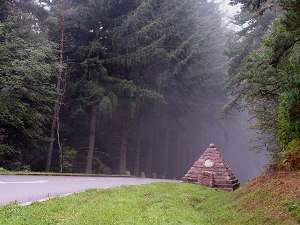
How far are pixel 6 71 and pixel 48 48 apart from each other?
10.9ft

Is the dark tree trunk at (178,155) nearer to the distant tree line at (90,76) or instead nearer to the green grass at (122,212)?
the distant tree line at (90,76)

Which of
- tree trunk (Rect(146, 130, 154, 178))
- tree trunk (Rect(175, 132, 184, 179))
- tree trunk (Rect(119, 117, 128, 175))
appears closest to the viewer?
tree trunk (Rect(119, 117, 128, 175))

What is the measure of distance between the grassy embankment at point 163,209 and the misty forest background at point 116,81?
1.99m

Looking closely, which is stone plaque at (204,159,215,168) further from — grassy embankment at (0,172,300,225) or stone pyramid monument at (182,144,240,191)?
grassy embankment at (0,172,300,225)

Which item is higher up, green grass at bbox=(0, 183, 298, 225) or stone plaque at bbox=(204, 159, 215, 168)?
stone plaque at bbox=(204, 159, 215, 168)

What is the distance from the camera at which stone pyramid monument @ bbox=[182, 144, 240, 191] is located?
15.1 meters

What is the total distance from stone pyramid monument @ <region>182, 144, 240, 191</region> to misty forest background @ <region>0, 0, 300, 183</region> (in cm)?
264

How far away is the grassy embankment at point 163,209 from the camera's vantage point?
574 centimetres

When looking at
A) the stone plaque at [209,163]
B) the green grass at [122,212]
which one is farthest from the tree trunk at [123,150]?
the green grass at [122,212]

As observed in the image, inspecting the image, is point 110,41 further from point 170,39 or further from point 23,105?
point 23,105

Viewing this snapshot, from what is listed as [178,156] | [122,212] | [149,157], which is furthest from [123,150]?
[122,212]

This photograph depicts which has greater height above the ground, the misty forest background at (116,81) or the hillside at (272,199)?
the misty forest background at (116,81)

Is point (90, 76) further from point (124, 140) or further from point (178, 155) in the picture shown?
point (178, 155)

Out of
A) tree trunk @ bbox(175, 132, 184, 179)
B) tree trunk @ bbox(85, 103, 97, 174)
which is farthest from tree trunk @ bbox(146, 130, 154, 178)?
tree trunk @ bbox(85, 103, 97, 174)
